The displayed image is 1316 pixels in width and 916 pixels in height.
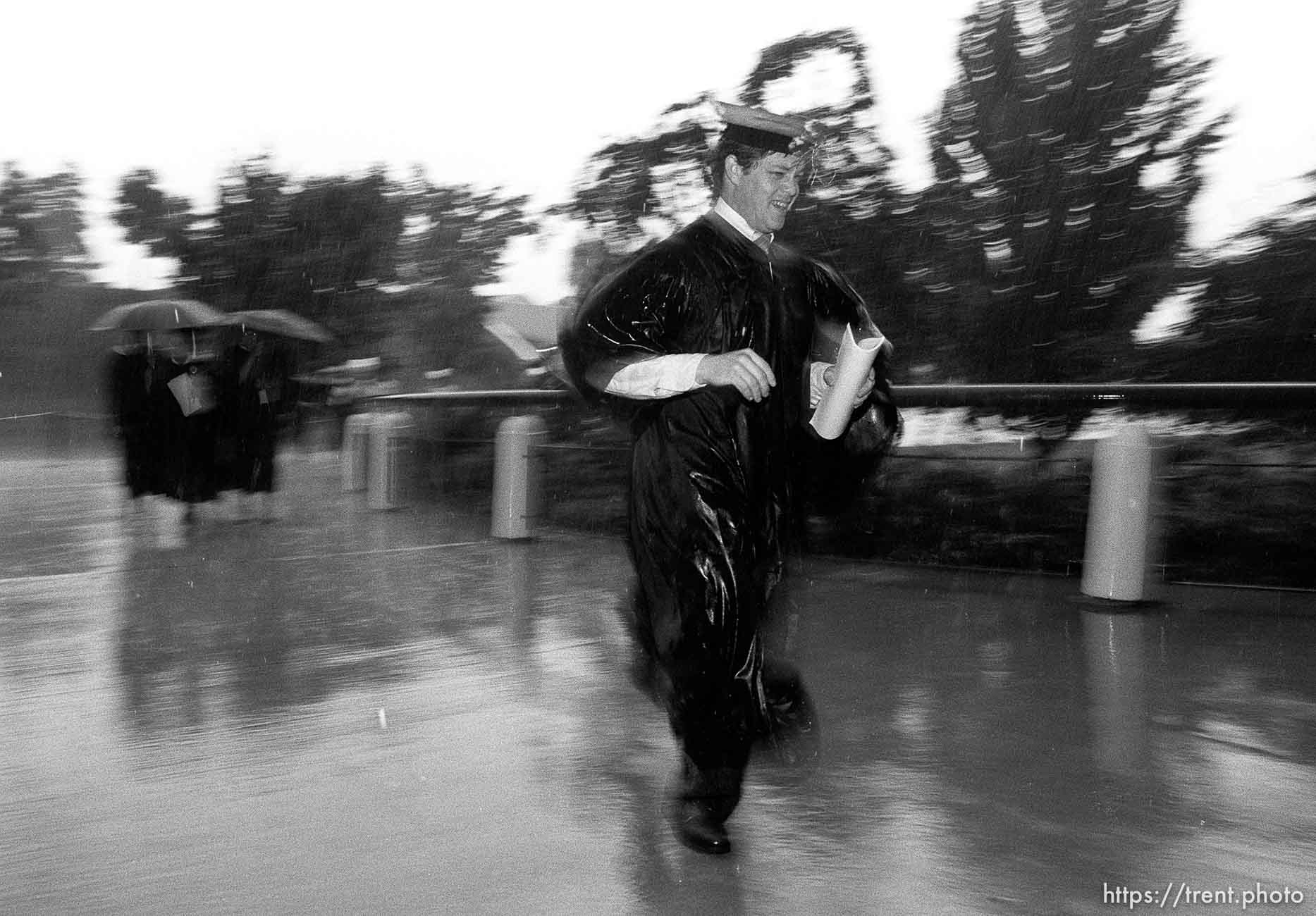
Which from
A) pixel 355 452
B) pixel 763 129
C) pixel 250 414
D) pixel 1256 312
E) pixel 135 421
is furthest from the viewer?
pixel 355 452

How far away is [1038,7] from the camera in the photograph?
9.05 metres

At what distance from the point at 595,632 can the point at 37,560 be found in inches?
180

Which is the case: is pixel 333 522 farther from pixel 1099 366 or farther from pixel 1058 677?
pixel 1058 677

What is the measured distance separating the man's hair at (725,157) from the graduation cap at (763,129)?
0.01 meters

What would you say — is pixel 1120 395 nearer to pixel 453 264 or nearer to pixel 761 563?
pixel 761 563

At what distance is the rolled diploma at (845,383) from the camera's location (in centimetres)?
322

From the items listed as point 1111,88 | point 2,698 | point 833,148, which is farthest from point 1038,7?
point 2,698

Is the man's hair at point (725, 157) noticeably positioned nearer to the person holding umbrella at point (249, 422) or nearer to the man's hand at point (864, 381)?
the man's hand at point (864, 381)

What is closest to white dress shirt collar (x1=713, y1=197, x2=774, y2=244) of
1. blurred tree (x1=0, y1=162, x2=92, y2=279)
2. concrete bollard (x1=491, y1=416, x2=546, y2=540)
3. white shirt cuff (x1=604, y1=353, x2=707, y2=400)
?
white shirt cuff (x1=604, y1=353, x2=707, y2=400)

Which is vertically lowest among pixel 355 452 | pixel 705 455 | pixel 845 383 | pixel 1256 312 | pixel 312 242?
pixel 355 452

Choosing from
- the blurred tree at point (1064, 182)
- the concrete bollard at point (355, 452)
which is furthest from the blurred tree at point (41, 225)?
the blurred tree at point (1064, 182)

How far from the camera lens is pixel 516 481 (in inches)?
407

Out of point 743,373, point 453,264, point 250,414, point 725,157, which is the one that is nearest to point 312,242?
point 453,264

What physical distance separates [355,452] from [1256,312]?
31.0ft
